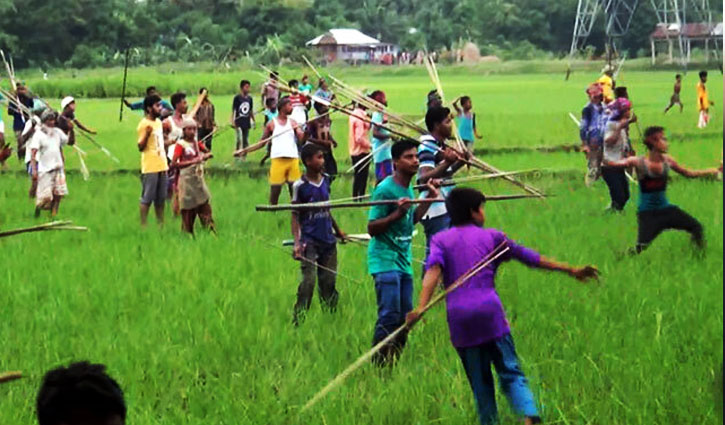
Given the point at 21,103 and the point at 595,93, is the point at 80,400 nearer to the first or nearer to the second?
the point at 595,93

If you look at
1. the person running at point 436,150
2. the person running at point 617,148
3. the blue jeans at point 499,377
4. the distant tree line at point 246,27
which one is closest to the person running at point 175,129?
the person running at point 617,148

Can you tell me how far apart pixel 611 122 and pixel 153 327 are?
268 inches

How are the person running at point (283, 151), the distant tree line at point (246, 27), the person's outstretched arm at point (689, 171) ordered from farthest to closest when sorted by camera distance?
the distant tree line at point (246, 27)
the person running at point (283, 151)
the person's outstretched arm at point (689, 171)

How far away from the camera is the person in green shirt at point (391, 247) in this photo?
6.80 meters

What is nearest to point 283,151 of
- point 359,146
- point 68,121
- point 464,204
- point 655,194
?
point 359,146

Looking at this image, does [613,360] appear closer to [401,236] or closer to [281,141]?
[401,236]

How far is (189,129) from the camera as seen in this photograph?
11367 millimetres

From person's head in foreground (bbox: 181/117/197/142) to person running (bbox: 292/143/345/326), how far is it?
11.5 ft

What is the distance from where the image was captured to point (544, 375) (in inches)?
259

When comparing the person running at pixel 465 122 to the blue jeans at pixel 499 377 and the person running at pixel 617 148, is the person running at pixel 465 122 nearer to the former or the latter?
the person running at pixel 617 148

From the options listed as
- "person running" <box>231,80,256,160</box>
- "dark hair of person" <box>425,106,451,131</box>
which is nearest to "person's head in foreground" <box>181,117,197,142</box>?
"dark hair of person" <box>425,106,451,131</box>

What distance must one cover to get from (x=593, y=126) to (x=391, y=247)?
8.41 m

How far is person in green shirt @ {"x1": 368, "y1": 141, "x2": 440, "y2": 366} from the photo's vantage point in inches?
268

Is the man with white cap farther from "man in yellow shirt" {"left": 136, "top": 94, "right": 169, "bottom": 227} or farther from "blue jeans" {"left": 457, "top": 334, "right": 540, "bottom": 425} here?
"blue jeans" {"left": 457, "top": 334, "right": 540, "bottom": 425}
